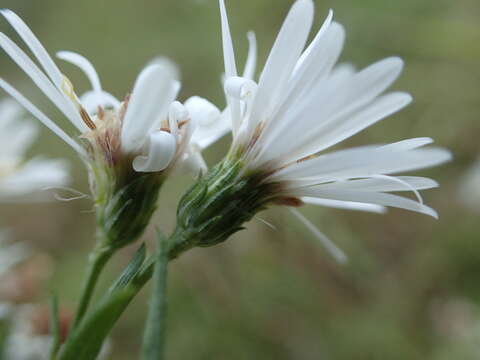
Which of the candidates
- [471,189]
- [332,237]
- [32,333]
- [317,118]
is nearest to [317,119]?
[317,118]

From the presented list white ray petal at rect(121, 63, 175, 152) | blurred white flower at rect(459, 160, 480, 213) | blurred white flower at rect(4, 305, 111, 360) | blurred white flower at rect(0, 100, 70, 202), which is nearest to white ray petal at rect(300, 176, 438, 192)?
white ray petal at rect(121, 63, 175, 152)

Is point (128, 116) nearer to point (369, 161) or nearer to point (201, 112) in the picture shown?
point (201, 112)

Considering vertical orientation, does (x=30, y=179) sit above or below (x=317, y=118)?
below

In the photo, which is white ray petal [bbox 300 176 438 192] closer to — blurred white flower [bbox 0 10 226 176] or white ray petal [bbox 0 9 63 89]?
blurred white flower [bbox 0 10 226 176]

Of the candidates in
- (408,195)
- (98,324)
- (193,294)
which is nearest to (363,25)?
(408,195)

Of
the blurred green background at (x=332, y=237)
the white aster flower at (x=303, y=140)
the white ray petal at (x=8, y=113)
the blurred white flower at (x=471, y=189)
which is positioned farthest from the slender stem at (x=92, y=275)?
the blurred white flower at (x=471, y=189)

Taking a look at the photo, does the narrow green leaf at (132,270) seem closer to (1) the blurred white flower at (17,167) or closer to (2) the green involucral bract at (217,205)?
(2) the green involucral bract at (217,205)

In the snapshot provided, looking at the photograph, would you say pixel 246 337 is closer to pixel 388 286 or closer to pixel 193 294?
pixel 193 294

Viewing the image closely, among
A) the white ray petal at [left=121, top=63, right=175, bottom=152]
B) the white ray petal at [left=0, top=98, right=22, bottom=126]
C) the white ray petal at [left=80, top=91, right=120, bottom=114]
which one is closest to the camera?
the white ray petal at [left=121, top=63, right=175, bottom=152]
